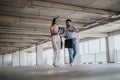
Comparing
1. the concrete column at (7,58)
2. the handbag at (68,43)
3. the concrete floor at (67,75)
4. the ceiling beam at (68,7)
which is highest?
the ceiling beam at (68,7)

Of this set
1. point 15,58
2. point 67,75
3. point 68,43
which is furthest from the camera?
point 15,58

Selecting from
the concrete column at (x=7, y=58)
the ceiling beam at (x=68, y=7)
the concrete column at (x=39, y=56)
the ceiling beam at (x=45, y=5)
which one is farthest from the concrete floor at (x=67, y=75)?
the concrete column at (x=7, y=58)

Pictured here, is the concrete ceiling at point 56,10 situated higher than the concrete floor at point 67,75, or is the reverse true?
the concrete ceiling at point 56,10

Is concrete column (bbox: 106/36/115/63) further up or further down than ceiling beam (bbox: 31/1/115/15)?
further down

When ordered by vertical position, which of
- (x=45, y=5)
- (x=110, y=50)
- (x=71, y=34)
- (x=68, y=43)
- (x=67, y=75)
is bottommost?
(x=67, y=75)

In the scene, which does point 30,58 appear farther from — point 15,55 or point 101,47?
point 101,47

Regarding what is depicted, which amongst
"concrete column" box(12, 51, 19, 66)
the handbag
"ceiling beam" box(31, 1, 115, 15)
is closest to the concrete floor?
the handbag

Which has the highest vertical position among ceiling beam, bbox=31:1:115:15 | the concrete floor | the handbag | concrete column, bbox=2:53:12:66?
ceiling beam, bbox=31:1:115:15

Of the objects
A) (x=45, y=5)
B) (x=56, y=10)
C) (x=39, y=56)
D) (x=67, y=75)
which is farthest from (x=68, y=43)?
(x=39, y=56)

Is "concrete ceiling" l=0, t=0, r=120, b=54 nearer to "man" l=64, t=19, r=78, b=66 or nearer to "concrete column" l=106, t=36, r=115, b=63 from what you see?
"man" l=64, t=19, r=78, b=66

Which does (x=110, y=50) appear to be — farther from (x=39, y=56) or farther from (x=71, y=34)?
(x=71, y=34)

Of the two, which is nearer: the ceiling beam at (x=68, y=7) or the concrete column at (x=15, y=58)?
the ceiling beam at (x=68, y=7)

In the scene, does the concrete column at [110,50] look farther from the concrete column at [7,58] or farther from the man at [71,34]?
the concrete column at [7,58]

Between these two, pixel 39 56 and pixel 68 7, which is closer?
pixel 68 7
